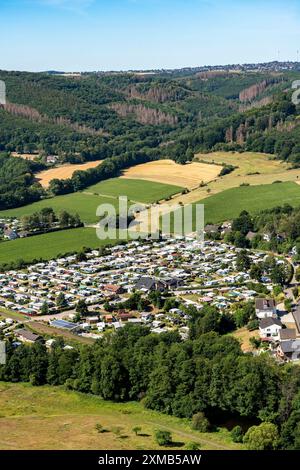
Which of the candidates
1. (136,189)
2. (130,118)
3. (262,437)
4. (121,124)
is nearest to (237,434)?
(262,437)

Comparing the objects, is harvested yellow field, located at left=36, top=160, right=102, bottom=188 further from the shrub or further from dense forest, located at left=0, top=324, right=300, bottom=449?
the shrub

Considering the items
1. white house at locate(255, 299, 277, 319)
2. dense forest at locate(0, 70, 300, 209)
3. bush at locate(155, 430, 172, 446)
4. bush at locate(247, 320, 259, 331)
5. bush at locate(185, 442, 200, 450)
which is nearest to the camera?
bush at locate(185, 442, 200, 450)

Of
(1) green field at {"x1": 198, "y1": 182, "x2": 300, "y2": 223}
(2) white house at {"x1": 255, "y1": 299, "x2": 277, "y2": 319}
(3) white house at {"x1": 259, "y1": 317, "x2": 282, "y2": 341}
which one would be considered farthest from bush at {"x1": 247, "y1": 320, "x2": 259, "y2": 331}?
(1) green field at {"x1": 198, "y1": 182, "x2": 300, "y2": 223}

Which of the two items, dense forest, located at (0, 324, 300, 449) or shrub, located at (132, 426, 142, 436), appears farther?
dense forest, located at (0, 324, 300, 449)

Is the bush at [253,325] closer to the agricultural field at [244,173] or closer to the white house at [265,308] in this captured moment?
the white house at [265,308]

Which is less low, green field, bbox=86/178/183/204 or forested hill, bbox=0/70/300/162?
forested hill, bbox=0/70/300/162

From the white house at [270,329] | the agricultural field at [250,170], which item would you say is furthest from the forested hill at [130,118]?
the white house at [270,329]

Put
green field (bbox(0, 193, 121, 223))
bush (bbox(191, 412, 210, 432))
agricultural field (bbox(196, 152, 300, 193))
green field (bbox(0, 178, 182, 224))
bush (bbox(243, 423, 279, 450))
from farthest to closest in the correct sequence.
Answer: agricultural field (bbox(196, 152, 300, 193))
green field (bbox(0, 178, 182, 224))
green field (bbox(0, 193, 121, 223))
bush (bbox(191, 412, 210, 432))
bush (bbox(243, 423, 279, 450))

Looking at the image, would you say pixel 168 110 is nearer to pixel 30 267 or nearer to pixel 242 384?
pixel 30 267
